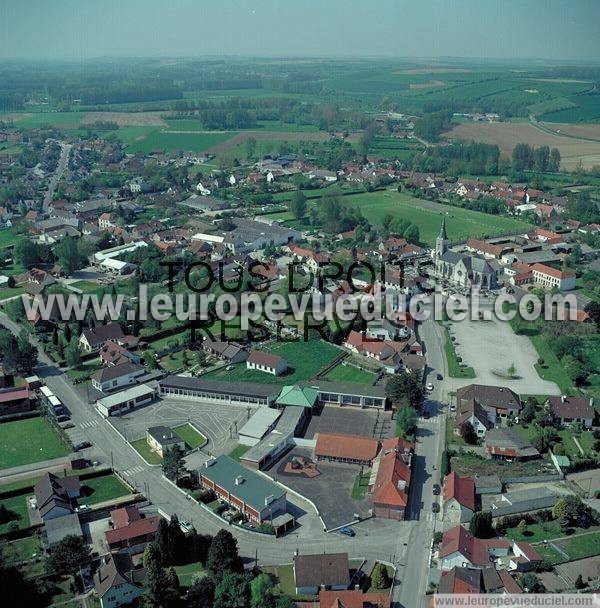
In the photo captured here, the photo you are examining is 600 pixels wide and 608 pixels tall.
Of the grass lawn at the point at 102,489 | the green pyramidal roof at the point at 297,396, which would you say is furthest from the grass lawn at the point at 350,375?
the grass lawn at the point at 102,489

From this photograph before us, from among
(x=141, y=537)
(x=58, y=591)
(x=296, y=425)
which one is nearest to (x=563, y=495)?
(x=296, y=425)

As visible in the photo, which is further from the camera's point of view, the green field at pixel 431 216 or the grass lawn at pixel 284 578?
the green field at pixel 431 216

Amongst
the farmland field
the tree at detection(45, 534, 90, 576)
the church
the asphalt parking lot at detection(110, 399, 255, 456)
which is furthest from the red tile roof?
the farmland field

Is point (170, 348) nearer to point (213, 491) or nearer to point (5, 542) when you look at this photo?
point (213, 491)

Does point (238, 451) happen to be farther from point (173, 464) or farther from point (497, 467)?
point (497, 467)

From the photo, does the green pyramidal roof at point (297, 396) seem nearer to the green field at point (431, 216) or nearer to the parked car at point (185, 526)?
the parked car at point (185, 526)

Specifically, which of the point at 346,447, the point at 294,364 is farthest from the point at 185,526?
the point at 294,364
